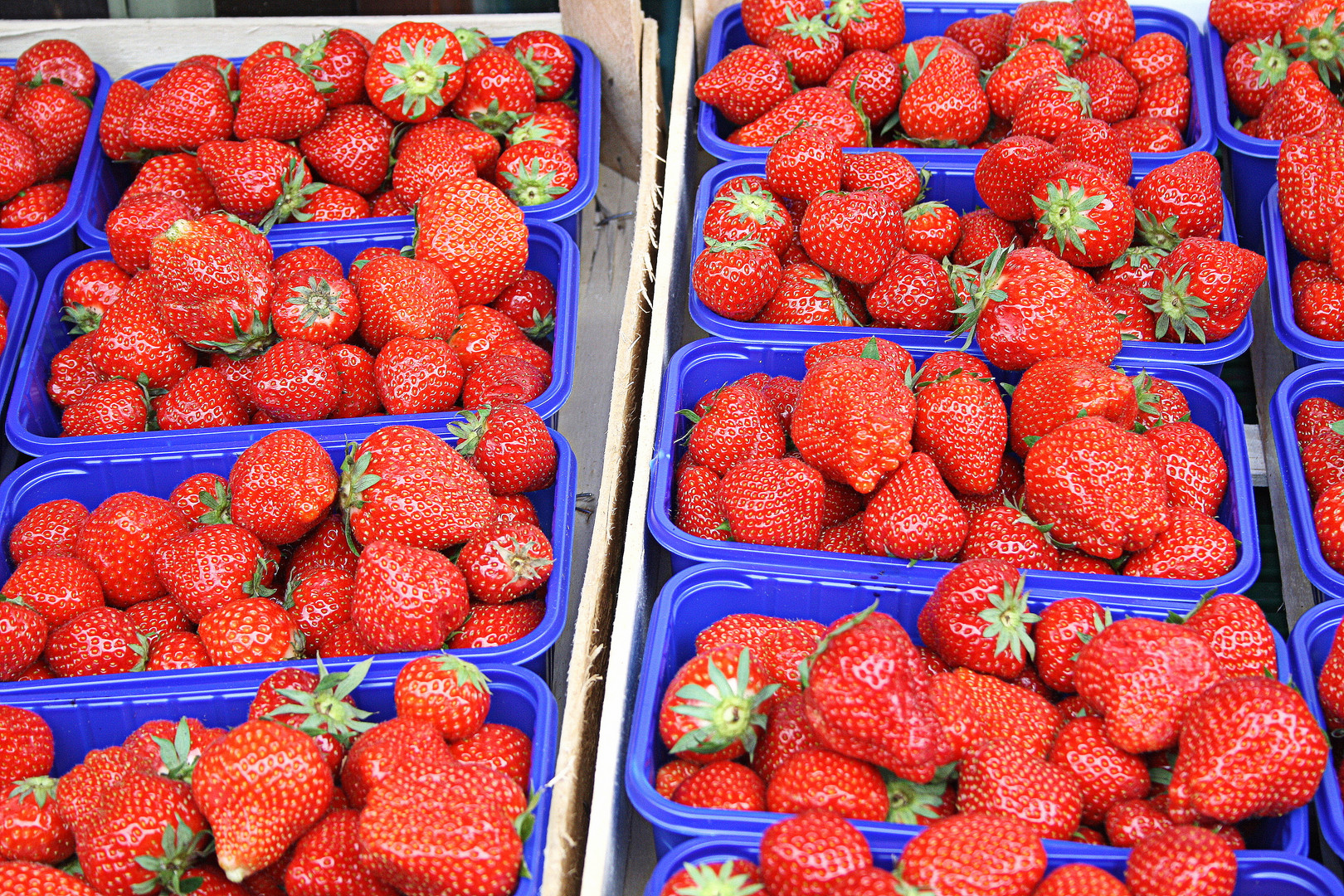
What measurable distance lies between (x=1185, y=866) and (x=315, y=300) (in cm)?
157

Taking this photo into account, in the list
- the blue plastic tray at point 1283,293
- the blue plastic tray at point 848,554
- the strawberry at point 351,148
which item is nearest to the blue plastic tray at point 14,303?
the strawberry at point 351,148

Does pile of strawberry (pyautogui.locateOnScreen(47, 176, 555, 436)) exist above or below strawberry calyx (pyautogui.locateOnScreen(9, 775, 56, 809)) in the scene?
above

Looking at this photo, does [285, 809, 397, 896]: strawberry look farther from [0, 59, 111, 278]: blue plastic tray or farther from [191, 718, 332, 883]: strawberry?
[0, 59, 111, 278]: blue plastic tray

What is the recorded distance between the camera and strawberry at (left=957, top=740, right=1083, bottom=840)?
1.31 meters

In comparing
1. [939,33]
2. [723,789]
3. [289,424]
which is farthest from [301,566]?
[939,33]

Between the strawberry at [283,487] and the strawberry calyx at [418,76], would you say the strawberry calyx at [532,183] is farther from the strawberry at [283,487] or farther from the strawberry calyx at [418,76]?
the strawberry at [283,487]

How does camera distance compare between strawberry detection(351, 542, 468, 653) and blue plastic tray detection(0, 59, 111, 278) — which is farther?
blue plastic tray detection(0, 59, 111, 278)

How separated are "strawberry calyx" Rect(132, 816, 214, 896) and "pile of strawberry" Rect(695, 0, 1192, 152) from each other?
1685mm

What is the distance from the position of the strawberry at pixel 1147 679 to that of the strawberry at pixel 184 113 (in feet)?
6.62

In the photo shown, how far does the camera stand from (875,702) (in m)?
1.28

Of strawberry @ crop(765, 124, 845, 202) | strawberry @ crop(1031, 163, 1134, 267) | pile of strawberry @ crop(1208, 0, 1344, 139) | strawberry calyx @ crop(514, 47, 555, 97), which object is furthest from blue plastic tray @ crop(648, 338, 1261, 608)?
strawberry calyx @ crop(514, 47, 555, 97)

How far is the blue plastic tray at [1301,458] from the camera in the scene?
1.63 metres

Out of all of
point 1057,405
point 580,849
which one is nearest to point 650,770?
point 580,849

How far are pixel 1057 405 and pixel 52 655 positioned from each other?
156 centimetres
